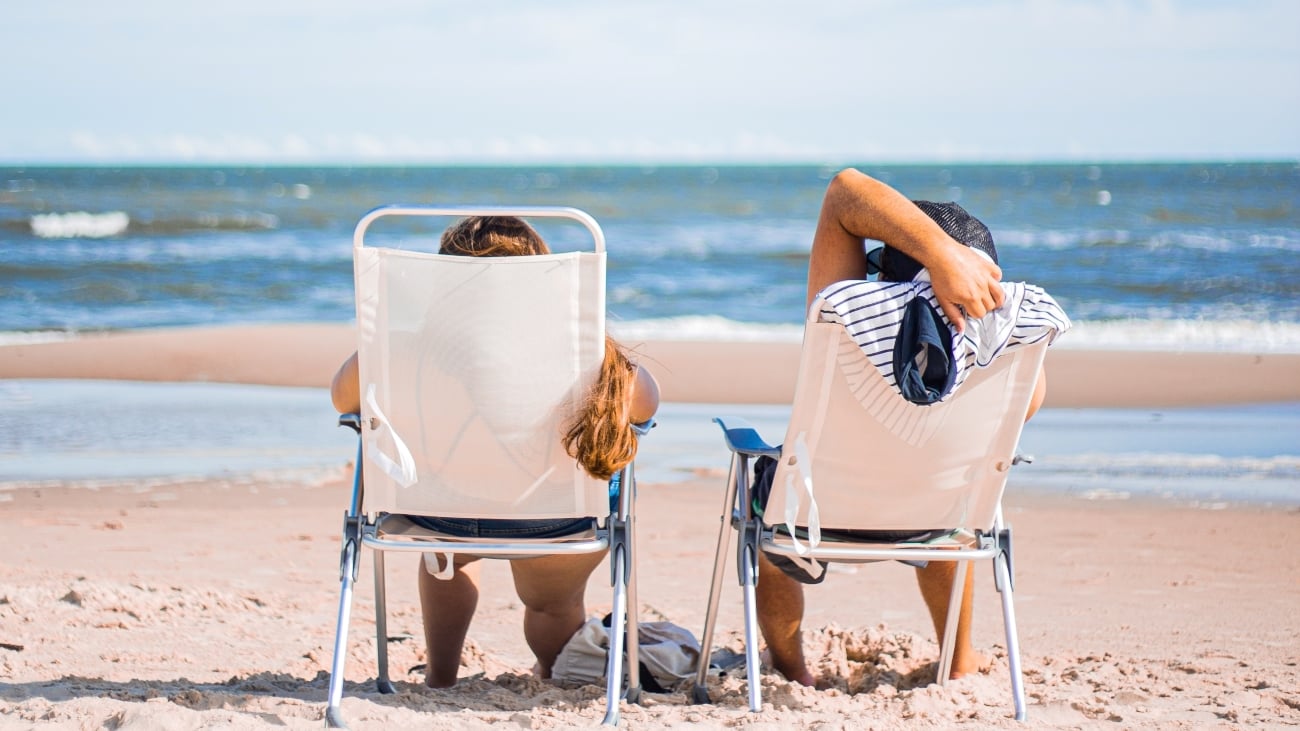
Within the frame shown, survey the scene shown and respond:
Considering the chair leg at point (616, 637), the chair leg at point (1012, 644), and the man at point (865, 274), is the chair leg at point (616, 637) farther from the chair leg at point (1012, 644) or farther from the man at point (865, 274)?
the chair leg at point (1012, 644)

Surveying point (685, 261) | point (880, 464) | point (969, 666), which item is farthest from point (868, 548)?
point (685, 261)

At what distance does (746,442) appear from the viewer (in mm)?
2943

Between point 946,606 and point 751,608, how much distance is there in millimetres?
675

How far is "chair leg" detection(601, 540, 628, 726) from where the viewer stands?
2801mm

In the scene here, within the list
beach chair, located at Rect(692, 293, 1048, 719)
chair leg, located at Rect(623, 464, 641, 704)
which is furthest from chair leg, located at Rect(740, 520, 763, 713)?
chair leg, located at Rect(623, 464, 641, 704)

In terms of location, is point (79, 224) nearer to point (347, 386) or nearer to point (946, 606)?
point (347, 386)

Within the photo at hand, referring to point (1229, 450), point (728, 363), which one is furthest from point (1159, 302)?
point (1229, 450)

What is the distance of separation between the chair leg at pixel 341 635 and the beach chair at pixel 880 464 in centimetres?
90

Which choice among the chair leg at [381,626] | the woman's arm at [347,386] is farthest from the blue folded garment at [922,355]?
the chair leg at [381,626]

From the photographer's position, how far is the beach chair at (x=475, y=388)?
2717mm

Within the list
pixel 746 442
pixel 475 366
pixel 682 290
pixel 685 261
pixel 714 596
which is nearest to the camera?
pixel 475 366

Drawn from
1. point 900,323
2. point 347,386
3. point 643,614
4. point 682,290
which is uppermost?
point 682,290

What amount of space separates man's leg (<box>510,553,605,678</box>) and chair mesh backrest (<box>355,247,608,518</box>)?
42cm

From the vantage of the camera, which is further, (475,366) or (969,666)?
(969,666)
